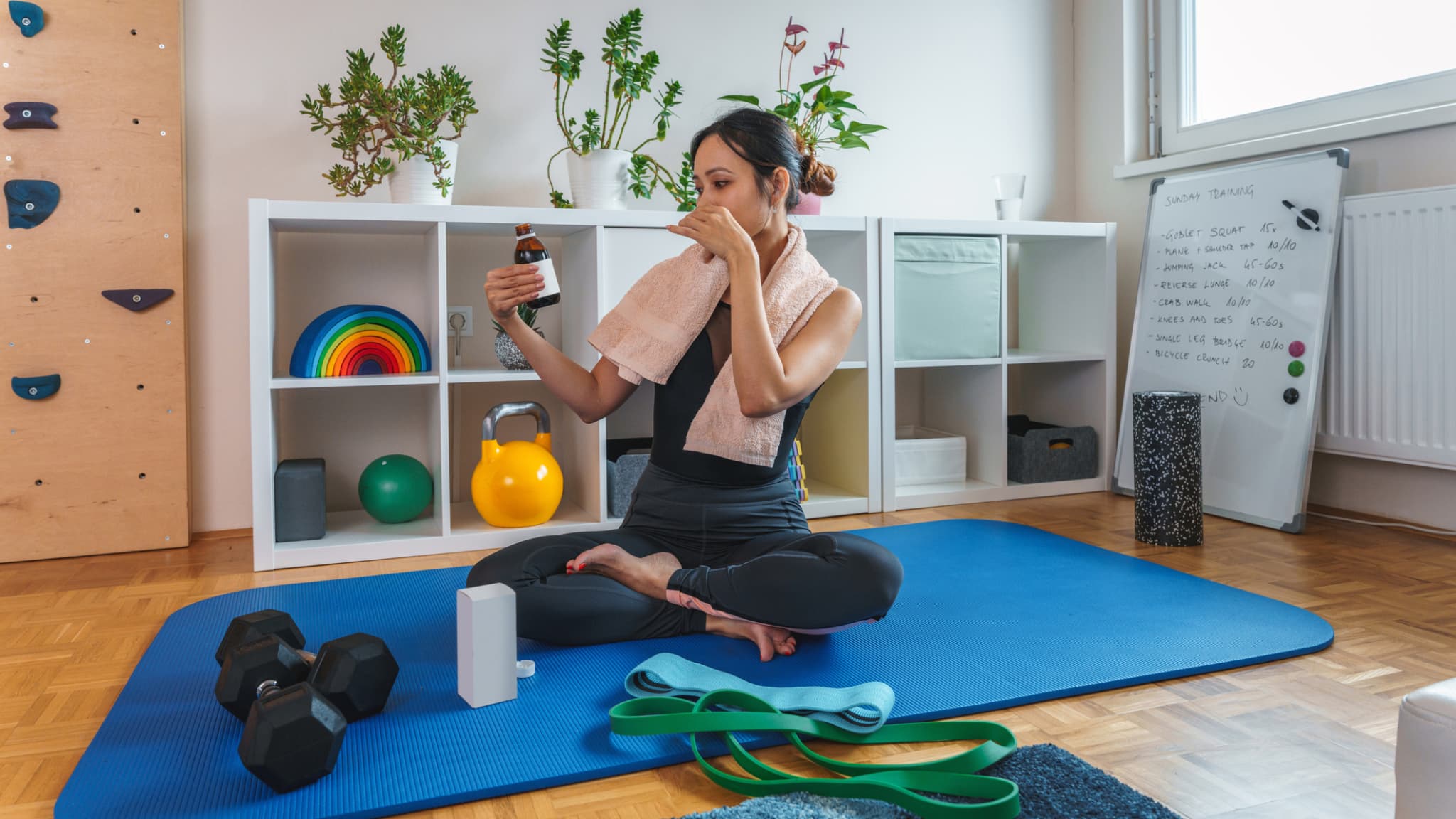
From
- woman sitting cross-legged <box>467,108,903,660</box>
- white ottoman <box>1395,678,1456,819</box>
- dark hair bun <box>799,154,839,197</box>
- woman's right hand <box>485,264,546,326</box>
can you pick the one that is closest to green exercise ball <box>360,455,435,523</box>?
woman sitting cross-legged <box>467,108,903,660</box>

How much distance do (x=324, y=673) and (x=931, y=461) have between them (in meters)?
2.04

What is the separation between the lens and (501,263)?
2877 mm

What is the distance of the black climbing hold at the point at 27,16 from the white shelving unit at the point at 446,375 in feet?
2.26

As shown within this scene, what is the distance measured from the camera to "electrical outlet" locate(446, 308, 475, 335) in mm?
2826

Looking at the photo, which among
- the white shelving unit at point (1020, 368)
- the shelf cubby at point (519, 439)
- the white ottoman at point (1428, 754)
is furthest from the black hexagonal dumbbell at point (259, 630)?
the white shelving unit at point (1020, 368)

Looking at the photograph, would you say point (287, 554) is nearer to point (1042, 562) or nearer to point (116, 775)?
point (116, 775)

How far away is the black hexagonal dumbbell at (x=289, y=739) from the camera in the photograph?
3.69ft

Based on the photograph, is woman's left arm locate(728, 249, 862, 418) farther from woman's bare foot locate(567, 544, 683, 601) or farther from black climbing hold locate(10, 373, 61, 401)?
black climbing hold locate(10, 373, 61, 401)

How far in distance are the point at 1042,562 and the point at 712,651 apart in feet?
3.12

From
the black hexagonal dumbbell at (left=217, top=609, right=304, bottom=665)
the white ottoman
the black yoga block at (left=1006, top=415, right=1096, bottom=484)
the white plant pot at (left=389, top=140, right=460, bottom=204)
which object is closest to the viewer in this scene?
the white ottoman

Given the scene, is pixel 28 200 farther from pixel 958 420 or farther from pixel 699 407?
pixel 958 420

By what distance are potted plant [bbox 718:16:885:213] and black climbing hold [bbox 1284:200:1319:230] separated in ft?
3.70

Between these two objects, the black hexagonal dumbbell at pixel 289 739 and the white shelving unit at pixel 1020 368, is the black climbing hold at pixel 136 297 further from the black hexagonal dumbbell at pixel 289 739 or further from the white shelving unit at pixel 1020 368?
the white shelving unit at pixel 1020 368

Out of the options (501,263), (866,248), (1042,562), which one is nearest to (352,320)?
(501,263)
